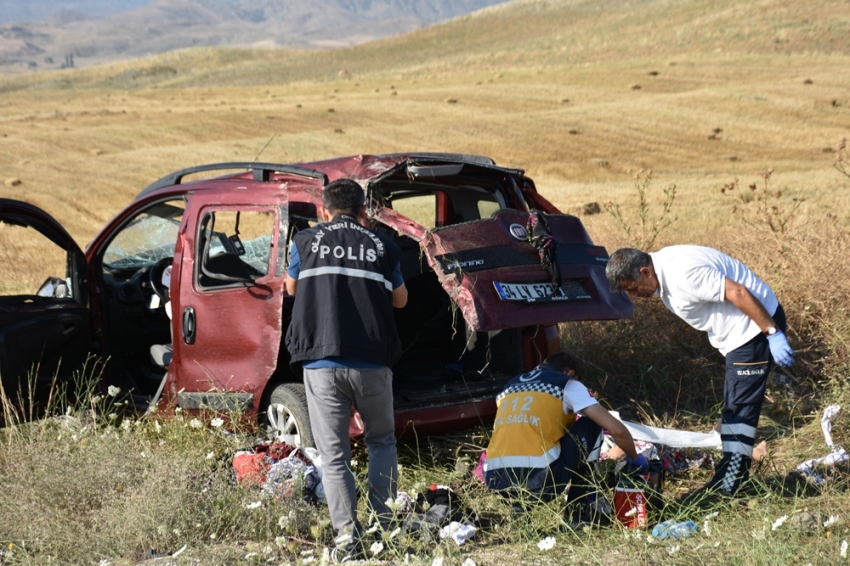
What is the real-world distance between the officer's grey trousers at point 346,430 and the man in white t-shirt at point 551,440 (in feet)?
1.90

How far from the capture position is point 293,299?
230 inches

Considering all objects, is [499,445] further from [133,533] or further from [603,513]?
[133,533]

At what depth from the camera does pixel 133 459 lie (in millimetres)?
5215

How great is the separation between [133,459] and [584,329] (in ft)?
13.0

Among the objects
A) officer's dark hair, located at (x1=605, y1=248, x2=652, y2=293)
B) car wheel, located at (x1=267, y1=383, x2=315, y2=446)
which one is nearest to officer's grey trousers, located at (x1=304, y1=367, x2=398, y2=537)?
car wheel, located at (x1=267, y1=383, x2=315, y2=446)

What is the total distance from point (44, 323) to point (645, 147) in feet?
70.5

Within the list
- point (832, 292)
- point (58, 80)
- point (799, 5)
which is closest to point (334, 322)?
point (832, 292)

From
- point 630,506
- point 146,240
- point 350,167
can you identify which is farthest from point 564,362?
point 146,240

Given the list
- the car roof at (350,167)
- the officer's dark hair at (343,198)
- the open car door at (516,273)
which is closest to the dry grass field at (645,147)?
the open car door at (516,273)

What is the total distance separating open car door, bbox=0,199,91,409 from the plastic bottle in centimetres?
376

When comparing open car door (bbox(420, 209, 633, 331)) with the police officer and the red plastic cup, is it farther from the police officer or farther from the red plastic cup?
the red plastic cup

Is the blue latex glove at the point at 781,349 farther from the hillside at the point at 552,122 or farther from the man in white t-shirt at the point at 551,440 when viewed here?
the hillside at the point at 552,122

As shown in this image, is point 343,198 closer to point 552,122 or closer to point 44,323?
point 44,323

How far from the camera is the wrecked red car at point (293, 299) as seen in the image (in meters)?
5.55
